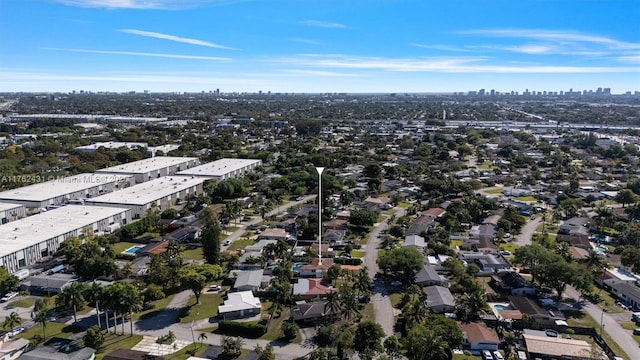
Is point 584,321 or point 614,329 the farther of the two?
point 584,321

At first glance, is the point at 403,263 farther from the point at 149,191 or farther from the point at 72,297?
the point at 149,191

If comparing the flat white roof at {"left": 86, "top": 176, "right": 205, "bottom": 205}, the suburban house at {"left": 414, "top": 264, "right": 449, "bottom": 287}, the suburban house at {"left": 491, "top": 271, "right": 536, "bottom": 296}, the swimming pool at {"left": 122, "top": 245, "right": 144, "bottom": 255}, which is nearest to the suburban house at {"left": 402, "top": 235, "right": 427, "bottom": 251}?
the suburban house at {"left": 414, "top": 264, "right": 449, "bottom": 287}

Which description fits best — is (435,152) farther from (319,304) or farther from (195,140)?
(319,304)

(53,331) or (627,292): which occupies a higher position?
(627,292)

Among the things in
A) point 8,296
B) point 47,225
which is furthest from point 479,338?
point 47,225

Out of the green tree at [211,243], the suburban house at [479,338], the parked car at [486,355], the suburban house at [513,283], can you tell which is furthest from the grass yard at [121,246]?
the suburban house at [513,283]

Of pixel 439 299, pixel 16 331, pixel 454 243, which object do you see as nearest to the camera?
pixel 16 331
